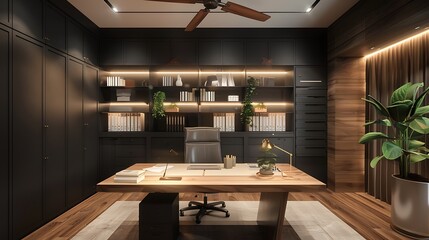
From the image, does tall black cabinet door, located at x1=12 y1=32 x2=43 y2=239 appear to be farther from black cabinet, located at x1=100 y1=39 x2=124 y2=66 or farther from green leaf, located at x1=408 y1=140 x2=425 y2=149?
green leaf, located at x1=408 y1=140 x2=425 y2=149

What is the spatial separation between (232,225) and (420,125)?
91.9 inches

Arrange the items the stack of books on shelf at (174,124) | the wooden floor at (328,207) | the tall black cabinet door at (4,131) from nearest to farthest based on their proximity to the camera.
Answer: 1. the tall black cabinet door at (4,131)
2. the wooden floor at (328,207)
3. the stack of books on shelf at (174,124)

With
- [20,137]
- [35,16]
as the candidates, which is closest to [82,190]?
[20,137]

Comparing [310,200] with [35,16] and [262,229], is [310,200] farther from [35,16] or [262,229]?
[35,16]

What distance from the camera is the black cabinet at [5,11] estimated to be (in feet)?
8.35

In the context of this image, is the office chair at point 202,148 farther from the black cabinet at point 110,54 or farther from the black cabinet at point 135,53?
the black cabinet at point 110,54

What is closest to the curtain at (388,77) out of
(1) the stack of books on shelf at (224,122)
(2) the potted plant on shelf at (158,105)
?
(1) the stack of books on shelf at (224,122)

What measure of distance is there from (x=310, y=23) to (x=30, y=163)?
4.66 m

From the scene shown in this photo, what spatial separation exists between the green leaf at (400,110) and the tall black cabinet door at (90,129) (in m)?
4.32

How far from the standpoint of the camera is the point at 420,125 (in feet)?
9.02

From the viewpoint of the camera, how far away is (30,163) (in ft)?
9.64

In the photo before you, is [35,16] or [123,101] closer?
[35,16]

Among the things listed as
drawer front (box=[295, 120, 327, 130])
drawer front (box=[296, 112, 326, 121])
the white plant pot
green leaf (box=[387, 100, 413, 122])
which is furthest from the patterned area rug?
drawer front (box=[296, 112, 326, 121])

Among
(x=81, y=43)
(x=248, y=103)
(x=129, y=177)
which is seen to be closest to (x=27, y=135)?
(x=129, y=177)
